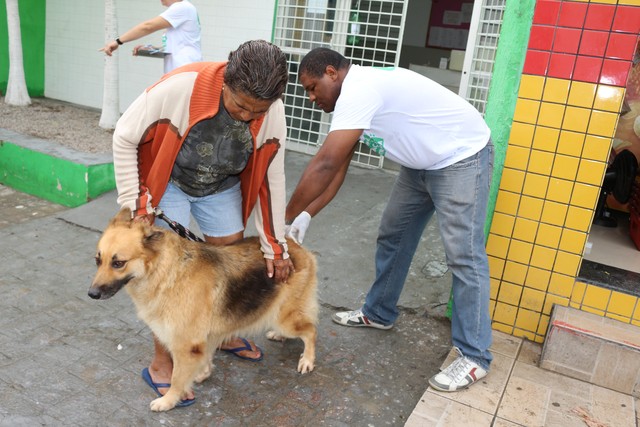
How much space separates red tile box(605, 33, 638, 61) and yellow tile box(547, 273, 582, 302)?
1.40 metres

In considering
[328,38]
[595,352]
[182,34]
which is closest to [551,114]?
[595,352]

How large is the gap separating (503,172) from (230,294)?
1.97 meters

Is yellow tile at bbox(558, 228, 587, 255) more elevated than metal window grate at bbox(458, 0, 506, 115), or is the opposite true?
metal window grate at bbox(458, 0, 506, 115)

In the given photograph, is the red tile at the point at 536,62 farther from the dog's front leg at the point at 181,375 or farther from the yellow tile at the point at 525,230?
the dog's front leg at the point at 181,375

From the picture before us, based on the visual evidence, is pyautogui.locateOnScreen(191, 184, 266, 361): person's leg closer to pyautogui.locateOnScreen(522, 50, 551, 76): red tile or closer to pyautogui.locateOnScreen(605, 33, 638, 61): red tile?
pyautogui.locateOnScreen(522, 50, 551, 76): red tile

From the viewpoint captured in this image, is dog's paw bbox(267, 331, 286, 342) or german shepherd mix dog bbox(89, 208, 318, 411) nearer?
german shepherd mix dog bbox(89, 208, 318, 411)

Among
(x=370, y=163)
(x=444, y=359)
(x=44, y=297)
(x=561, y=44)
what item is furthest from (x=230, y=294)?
(x=370, y=163)

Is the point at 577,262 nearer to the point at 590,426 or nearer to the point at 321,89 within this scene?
the point at 590,426

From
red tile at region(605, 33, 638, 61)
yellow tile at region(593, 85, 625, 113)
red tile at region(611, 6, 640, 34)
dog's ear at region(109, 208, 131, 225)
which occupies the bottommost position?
dog's ear at region(109, 208, 131, 225)

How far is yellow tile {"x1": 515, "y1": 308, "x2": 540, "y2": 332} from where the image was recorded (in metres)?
3.64

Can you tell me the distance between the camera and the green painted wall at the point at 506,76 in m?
3.37

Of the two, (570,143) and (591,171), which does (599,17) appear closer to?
(570,143)

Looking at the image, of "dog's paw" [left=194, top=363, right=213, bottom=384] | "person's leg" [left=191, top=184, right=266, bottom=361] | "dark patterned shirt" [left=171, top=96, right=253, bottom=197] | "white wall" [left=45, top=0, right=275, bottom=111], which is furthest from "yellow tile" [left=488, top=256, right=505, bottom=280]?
"white wall" [left=45, top=0, right=275, bottom=111]

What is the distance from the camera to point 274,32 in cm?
793
